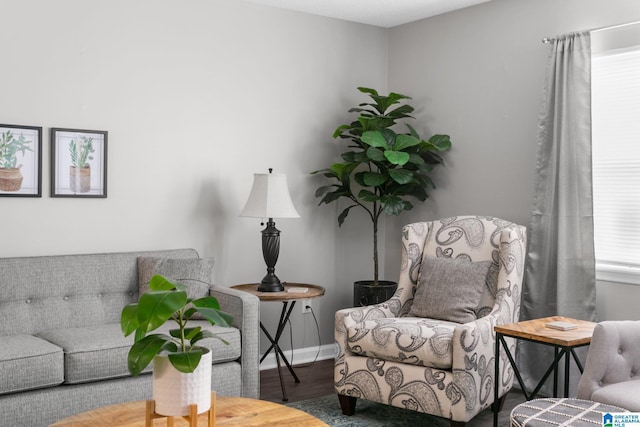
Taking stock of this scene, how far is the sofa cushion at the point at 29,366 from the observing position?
317 centimetres

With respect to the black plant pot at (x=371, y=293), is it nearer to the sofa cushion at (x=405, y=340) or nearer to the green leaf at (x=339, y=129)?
the sofa cushion at (x=405, y=340)

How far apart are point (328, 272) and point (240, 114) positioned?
1330 millimetres

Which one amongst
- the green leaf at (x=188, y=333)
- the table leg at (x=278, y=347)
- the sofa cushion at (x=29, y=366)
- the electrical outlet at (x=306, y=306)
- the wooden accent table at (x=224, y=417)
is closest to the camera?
the green leaf at (x=188, y=333)

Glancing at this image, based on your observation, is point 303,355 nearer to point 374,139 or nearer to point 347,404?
point 347,404

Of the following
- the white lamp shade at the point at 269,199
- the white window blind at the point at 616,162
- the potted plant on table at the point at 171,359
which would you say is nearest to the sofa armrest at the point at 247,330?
the white lamp shade at the point at 269,199

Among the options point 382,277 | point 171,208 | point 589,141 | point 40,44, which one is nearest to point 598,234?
point 589,141

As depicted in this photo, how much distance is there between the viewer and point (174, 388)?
2186 millimetres

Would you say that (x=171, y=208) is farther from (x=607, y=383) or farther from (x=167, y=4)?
(x=607, y=383)

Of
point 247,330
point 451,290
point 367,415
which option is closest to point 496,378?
Answer: point 451,290

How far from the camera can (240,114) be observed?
4.82 metres

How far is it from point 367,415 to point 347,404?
4.9 inches

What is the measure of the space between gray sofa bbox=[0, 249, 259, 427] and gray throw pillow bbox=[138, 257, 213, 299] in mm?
58

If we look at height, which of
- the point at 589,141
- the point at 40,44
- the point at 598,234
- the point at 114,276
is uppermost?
the point at 40,44

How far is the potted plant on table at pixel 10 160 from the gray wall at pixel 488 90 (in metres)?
2.71
